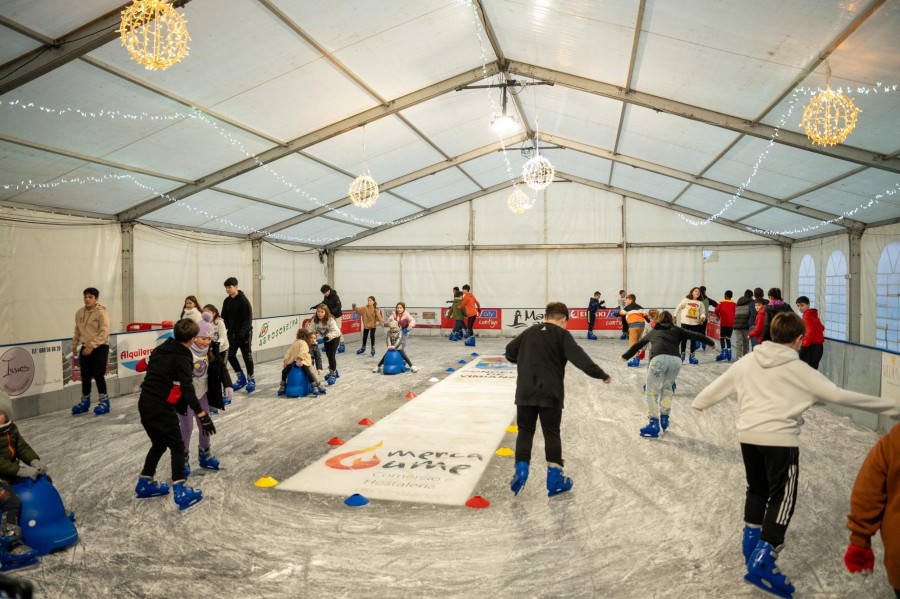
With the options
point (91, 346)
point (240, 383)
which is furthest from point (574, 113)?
point (91, 346)

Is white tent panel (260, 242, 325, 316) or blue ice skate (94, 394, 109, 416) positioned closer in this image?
blue ice skate (94, 394, 109, 416)

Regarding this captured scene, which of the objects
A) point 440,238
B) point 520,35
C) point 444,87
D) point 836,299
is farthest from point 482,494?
point 440,238

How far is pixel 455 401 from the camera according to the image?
842cm

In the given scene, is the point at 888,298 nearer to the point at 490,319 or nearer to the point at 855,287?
the point at 855,287

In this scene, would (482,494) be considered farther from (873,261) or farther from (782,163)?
(873,261)

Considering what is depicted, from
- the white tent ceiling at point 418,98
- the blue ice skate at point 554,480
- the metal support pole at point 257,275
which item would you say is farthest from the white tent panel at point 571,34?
the metal support pole at point 257,275

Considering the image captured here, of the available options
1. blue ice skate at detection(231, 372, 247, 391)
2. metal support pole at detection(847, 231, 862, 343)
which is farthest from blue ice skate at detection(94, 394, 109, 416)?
metal support pole at detection(847, 231, 862, 343)

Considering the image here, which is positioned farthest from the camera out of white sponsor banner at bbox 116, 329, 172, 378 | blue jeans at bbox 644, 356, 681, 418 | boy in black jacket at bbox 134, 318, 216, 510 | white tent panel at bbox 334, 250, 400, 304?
white tent panel at bbox 334, 250, 400, 304

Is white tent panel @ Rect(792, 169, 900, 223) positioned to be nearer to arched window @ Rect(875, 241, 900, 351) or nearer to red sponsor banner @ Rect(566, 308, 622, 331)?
arched window @ Rect(875, 241, 900, 351)

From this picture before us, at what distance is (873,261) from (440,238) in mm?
13590

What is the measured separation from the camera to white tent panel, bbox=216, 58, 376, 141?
30.0 feet

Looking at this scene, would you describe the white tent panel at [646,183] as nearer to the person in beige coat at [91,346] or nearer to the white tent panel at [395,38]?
the white tent panel at [395,38]

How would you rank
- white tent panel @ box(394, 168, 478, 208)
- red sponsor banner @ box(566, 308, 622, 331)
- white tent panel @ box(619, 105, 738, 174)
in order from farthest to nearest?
red sponsor banner @ box(566, 308, 622, 331), white tent panel @ box(394, 168, 478, 208), white tent panel @ box(619, 105, 738, 174)

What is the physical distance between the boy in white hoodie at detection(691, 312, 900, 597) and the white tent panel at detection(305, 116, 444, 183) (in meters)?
10.5
